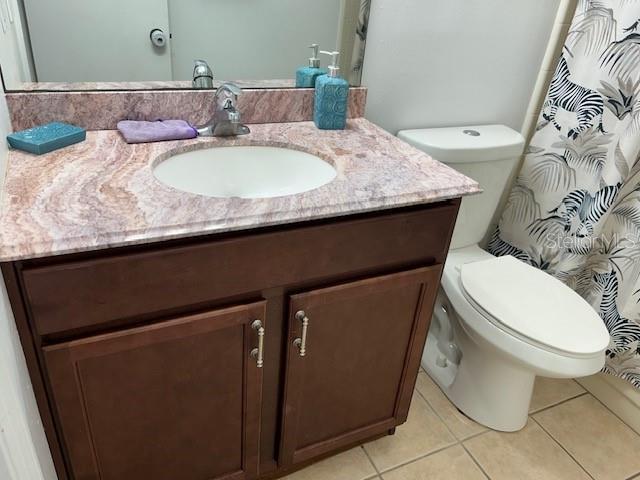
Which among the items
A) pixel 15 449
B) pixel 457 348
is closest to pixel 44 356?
pixel 15 449

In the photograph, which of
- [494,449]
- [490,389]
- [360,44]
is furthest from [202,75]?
[494,449]

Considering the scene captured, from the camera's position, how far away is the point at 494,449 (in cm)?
156

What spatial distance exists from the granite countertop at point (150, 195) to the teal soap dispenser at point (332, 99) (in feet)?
0.27

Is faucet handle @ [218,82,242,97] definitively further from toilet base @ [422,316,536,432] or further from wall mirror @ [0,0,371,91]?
toilet base @ [422,316,536,432]

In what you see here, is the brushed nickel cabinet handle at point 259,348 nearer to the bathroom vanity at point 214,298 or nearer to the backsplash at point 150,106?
the bathroom vanity at point 214,298

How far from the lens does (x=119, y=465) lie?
3.45 feet

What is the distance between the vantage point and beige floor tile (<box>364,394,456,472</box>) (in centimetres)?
151

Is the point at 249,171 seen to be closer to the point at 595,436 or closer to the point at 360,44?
the point at 360,44

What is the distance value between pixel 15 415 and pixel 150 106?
778 mm

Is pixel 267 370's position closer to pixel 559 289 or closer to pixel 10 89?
pixel 10 89

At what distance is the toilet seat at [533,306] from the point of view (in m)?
1.34

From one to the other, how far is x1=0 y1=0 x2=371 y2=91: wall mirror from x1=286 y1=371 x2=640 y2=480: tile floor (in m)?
1.10

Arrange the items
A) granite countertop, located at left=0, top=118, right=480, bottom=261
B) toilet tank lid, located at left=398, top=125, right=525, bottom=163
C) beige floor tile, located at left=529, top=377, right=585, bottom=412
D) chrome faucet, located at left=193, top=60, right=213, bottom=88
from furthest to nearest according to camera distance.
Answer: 1. beige floor tile, located at left=529, top=377, right=585, bottom=412
2. toilet tank lid, located at left=398, top=125, right=525, bottom=163
3. chrome faucet, located at left=193, top=60, right=213, bottom=88
4. granite countertop, located at left=0, top=118, right=480, bottom=261

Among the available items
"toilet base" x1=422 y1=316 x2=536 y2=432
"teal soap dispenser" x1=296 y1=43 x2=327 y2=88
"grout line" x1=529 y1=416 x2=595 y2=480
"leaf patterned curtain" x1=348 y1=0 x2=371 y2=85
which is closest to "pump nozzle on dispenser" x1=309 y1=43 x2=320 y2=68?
"teal soap dispenser" x1=296 y1=43 x2=327 y2=88
